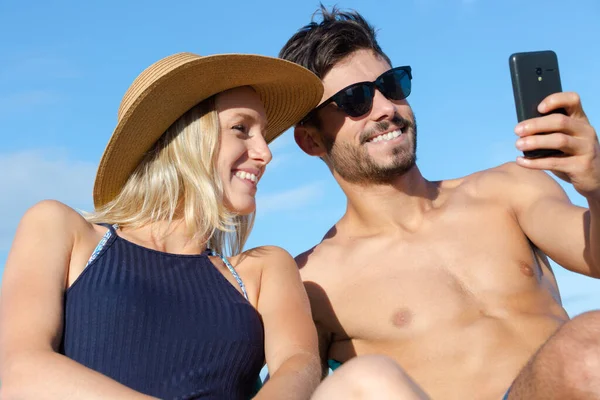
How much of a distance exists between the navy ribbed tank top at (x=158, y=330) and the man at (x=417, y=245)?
3.42 ft

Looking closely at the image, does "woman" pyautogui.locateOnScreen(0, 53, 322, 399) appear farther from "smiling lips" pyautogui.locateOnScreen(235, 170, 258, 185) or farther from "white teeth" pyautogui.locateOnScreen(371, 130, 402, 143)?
"white teeth" pyautogui.locateOnScreen(371, 130, 402, 143)

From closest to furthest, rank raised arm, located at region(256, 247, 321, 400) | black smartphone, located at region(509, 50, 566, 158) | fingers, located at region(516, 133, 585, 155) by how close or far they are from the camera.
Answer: fingers, located at region(516, 133, 585, 155), black smartphone, located at region(509, 50, 566, 158), raised arm, located at region(256, 247, 321, 400)

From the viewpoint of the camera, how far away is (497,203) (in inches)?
169

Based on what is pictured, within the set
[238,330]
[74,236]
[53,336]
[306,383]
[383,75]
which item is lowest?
[306,383]

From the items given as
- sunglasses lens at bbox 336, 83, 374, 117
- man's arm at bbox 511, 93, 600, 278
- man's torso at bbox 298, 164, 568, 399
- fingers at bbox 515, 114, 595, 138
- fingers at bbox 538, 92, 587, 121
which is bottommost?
man's torso at bbox 298, 164, 568, 399

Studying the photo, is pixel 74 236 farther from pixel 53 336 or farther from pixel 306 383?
pixel 306 383

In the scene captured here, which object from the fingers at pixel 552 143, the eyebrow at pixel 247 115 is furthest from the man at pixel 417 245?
the eyebrow at pixel 247 115

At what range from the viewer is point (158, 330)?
3.12m

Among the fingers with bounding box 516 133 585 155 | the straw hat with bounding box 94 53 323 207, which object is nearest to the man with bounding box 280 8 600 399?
the fingers with bounding box 516 133 585 155

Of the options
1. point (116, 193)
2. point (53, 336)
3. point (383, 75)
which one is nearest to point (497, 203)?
point (383, 75)

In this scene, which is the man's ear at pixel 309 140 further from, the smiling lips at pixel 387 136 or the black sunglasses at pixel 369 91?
the smiling lips at pixel 387 136

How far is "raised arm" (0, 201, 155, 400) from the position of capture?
2713 mm

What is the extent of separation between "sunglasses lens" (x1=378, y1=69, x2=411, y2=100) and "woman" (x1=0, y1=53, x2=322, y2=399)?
2.25ft

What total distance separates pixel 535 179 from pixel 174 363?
228cm
